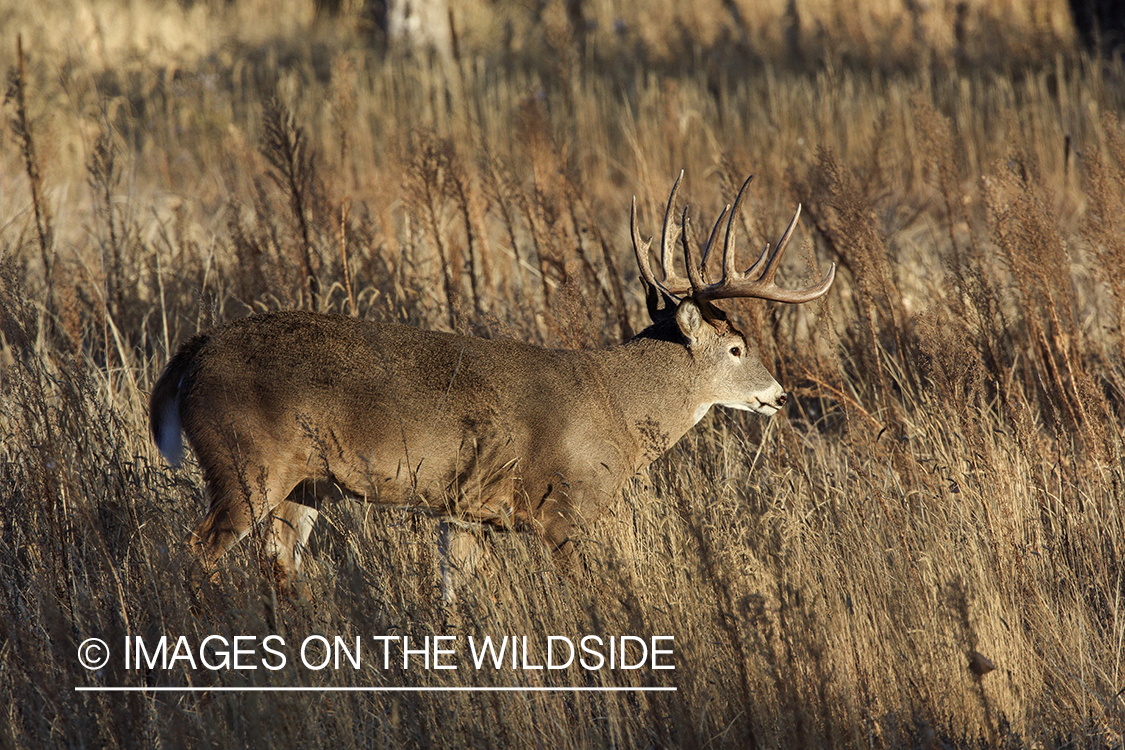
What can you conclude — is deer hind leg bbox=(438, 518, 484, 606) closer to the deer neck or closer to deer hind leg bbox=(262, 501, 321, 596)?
deer hind leg bbox=(262, 501, 321, 596)

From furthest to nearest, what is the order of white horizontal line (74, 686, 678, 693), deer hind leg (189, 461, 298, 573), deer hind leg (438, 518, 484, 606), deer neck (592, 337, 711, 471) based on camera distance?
deer neck (592, 337, 711, 471) → deer hind leg (438, 518, 484, 606) → deer hind leg (189, 461, 298, 573) → white horizontal line (74, 686, 678, 693)

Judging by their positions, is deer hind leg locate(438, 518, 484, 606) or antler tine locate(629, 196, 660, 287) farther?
antler tine locate(629, 196, 660, 287)

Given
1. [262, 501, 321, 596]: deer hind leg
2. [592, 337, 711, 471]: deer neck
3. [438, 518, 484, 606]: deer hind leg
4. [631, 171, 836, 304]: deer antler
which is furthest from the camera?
[592, 337, 711, 471]: deer neck

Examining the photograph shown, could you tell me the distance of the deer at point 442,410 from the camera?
3697 millimetres

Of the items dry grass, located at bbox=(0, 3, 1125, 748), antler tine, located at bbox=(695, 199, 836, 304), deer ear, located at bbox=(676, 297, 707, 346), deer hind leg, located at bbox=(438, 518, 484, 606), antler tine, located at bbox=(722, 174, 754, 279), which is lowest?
deer hind leg, located at bbox=(438, 518, 484, 606)

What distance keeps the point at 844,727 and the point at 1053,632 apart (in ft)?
3.01

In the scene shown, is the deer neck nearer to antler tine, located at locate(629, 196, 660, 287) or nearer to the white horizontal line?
antler tine, located at locate(629, 196, 660, 287)

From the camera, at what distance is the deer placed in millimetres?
3697

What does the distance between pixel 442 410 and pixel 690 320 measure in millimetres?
1184

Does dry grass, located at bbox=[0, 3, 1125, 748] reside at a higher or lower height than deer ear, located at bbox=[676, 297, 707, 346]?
lower

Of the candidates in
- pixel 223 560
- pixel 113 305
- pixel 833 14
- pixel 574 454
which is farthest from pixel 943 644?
pixel 833 14

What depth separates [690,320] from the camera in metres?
4.57

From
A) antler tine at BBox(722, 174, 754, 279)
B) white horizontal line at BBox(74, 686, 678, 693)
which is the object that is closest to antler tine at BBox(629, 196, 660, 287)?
antler tine at BBox(722, 174, 754, 279)

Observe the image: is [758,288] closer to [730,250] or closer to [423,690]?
Result: [730,250]
